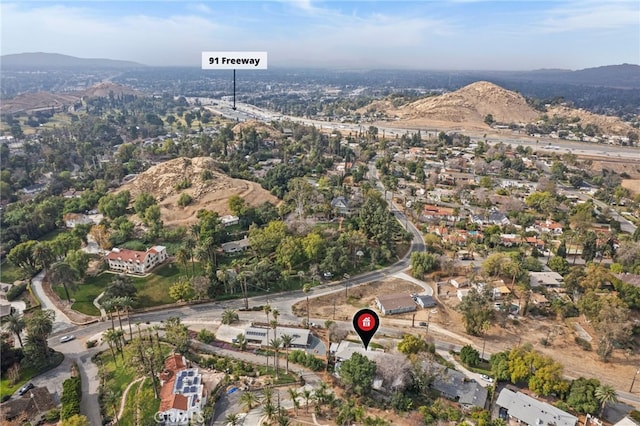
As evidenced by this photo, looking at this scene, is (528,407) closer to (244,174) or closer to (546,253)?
(546,253)

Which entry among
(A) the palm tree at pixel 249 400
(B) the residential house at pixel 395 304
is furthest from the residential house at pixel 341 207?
(A) the palm tree at pixel 249 400

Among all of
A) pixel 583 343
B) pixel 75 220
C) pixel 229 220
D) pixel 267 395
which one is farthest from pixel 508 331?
pixel 75 220

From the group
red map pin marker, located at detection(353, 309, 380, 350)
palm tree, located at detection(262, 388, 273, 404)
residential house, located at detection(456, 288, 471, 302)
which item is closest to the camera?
palm tree, located at detection(262, 388, 273, 404)

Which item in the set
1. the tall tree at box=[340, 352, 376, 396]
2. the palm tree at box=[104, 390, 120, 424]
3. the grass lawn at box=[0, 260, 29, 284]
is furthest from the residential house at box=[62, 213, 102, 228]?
the tall tree at box=[340, 352, 376, 396]

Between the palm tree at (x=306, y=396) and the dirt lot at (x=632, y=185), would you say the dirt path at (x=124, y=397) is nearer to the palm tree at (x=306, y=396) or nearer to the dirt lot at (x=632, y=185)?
the palm tree at (x=306, y=396)

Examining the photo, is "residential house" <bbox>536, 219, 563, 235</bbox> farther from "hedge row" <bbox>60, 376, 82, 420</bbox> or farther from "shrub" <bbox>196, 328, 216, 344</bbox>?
"hedge row" <bbox>60, 376, 82, 420</bbox>

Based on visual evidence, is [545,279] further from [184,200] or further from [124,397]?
[184,200]
